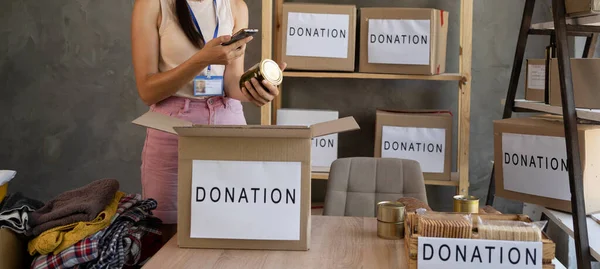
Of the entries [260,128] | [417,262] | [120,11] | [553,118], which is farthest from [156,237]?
[120,11]

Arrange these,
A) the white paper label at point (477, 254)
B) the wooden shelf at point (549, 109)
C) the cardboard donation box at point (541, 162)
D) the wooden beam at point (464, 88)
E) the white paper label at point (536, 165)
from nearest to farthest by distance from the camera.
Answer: the white paper label at point (477, 254) → the wooden shelf at point (549, 109) → the cardboard donation box at point (541, 162) → the white paper label at point (536, 165) → the wooden beam at point (464, 88)

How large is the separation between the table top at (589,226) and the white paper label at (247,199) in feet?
3.92

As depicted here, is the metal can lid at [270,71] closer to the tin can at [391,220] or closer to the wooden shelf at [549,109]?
the tin can at [391,220]

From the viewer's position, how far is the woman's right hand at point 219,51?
1708 millimetres

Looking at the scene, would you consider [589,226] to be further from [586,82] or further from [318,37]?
[318,37]

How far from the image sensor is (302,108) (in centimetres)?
350

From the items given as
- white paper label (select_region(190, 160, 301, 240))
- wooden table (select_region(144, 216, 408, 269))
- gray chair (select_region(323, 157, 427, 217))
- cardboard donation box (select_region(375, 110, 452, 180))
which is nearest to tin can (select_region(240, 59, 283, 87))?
white paper label (select_region(190, 160, 301, 240))

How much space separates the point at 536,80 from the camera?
2.77 metres

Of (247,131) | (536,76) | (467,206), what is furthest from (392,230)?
(536,76)

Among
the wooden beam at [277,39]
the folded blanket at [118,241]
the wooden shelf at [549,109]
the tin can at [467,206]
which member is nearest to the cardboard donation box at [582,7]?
the wooden shelf at [549,109]

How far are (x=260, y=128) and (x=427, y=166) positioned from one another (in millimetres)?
1818

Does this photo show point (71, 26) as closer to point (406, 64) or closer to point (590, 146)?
point (406, 64)

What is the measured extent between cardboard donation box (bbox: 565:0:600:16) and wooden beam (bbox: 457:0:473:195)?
69cm

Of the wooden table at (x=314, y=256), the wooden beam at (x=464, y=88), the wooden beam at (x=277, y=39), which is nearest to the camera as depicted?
the wooden table at (x=314, y=256)
